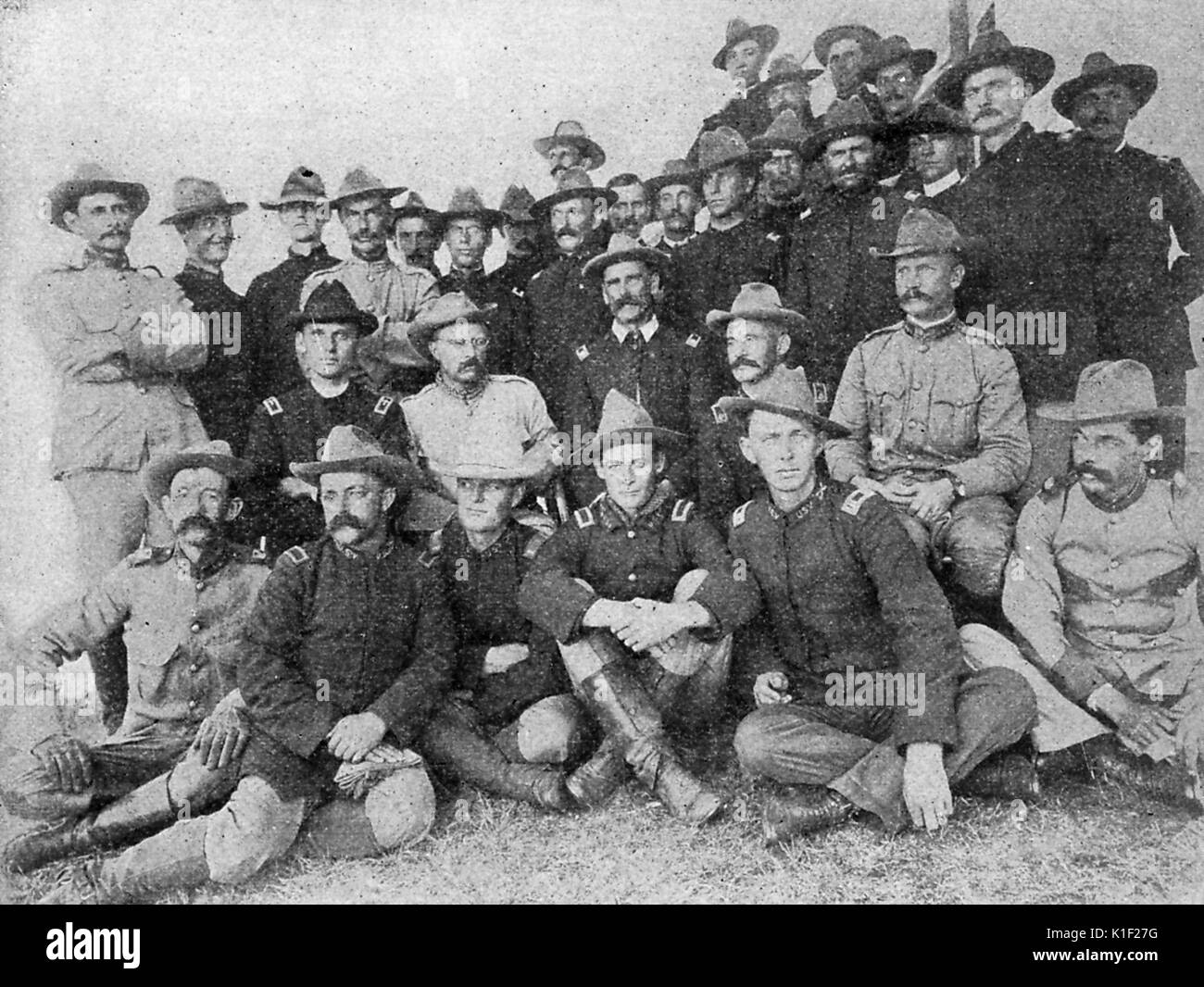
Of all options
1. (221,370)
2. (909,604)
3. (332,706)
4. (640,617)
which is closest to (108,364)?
(221,370)

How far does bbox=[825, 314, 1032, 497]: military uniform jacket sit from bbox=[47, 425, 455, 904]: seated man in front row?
175 centimetres

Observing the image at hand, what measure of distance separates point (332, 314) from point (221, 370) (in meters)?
0.52

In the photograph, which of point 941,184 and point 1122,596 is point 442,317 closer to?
→ point 941,184

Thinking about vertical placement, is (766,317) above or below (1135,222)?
below

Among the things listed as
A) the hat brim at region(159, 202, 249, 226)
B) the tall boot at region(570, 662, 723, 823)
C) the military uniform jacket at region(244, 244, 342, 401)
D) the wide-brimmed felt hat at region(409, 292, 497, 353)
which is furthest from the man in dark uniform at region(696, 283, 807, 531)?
the hat brim at region(159, 202, 249, 226)

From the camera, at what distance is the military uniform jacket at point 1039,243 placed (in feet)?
A: 14.6

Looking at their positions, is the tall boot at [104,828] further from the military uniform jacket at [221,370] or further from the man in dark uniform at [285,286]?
the man in dark uniform at [285,286]

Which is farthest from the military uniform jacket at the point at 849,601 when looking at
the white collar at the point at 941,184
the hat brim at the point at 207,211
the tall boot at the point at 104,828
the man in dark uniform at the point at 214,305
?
the hat brim at the point at 207,211

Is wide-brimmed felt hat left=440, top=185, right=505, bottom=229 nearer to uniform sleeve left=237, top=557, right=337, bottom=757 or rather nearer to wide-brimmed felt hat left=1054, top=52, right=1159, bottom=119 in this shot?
uniform sleeve left=237, top=557, right=337, bottom=757

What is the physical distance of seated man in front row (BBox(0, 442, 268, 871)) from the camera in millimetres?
4184

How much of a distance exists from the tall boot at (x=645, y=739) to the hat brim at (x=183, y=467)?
159 cm

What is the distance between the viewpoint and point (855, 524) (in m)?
4.10

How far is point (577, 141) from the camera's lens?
4.71 meters
